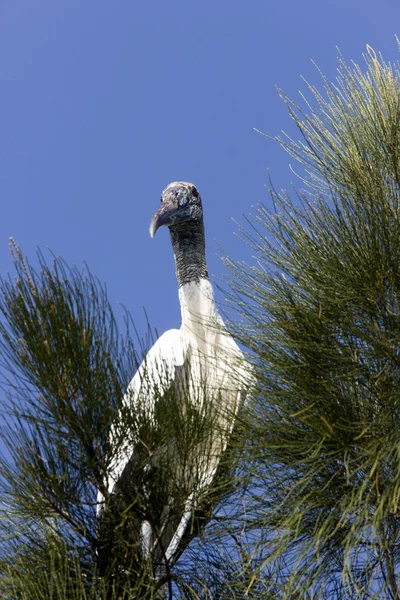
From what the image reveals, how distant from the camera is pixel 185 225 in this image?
3.42m

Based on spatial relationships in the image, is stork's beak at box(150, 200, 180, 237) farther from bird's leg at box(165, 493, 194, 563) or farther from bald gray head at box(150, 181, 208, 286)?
bird's leg at box(165, 493, 194, 563)

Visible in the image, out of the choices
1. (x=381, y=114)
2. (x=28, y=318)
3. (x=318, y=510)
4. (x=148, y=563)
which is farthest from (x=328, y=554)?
(x=381, y=114)

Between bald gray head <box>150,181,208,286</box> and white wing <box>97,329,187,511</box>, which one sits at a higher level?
bald gray head <box>150,181,208,286</box>

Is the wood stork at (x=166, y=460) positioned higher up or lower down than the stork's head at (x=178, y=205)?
lower down

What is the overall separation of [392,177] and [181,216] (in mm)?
788

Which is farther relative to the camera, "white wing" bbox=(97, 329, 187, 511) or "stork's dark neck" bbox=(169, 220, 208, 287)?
"stork's dark neck" bbox=(169, 220, 208, 287)

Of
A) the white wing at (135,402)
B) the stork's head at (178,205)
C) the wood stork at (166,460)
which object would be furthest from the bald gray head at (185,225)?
the white wing at (135,402)

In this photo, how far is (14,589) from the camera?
237cm

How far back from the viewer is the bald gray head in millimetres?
3359

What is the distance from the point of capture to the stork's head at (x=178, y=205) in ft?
11.0

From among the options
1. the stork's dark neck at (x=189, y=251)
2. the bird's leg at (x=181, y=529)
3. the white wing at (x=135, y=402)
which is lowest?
the bird's leg at (x=181, y=529)

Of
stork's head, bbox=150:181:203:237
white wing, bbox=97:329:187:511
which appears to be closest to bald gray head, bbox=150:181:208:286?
stork's head, bbox=150:181:203:237

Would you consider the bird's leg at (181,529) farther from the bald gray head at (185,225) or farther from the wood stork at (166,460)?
the bald gray head at (185,225)

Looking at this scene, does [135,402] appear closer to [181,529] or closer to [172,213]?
[181,529]
